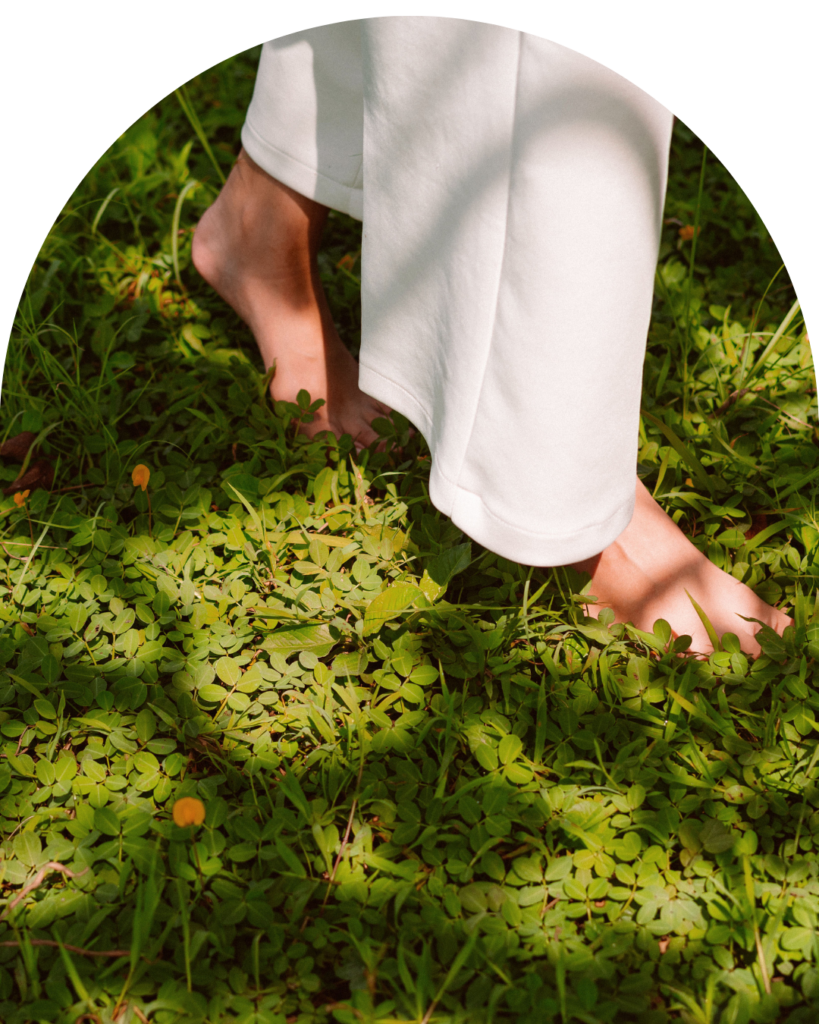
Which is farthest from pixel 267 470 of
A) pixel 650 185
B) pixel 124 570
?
pixel 650 185

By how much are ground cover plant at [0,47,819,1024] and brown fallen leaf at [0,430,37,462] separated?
0.08ft

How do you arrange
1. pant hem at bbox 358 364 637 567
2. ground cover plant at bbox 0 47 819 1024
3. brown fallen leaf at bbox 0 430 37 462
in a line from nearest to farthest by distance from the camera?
ground cover plant at bbox 0 47 819 1024 < pant hem at bbox 358 364 637 567 < brown fallen leaf at bbox 0 430 37 462

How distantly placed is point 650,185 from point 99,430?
1.37 metres

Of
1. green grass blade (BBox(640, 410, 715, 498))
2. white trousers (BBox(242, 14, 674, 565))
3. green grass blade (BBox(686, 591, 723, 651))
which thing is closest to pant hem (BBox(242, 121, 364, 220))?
white trousers (BBox(242, 14, 674, 565))

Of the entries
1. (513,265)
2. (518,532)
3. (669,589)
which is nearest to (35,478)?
(518,532)

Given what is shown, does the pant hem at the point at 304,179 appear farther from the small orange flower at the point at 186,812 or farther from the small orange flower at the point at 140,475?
the small orange flower at the point at 186,812

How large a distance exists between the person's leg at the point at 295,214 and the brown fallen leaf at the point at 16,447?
0.57 m

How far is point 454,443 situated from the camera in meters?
1.41

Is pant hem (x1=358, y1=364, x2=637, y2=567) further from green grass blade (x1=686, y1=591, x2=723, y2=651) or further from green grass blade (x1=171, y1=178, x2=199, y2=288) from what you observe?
green grass blade (x1=171, y1=178, x2=199, y2=288)

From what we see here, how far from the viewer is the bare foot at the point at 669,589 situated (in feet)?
5.43

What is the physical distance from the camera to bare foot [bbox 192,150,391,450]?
2020 mm

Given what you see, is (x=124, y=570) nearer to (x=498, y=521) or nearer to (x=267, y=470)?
(x=267, y=470)

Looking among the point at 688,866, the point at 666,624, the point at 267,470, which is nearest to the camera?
the point at 688,866

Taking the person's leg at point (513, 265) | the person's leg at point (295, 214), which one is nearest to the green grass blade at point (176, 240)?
the person's leg at point (295, 214)
